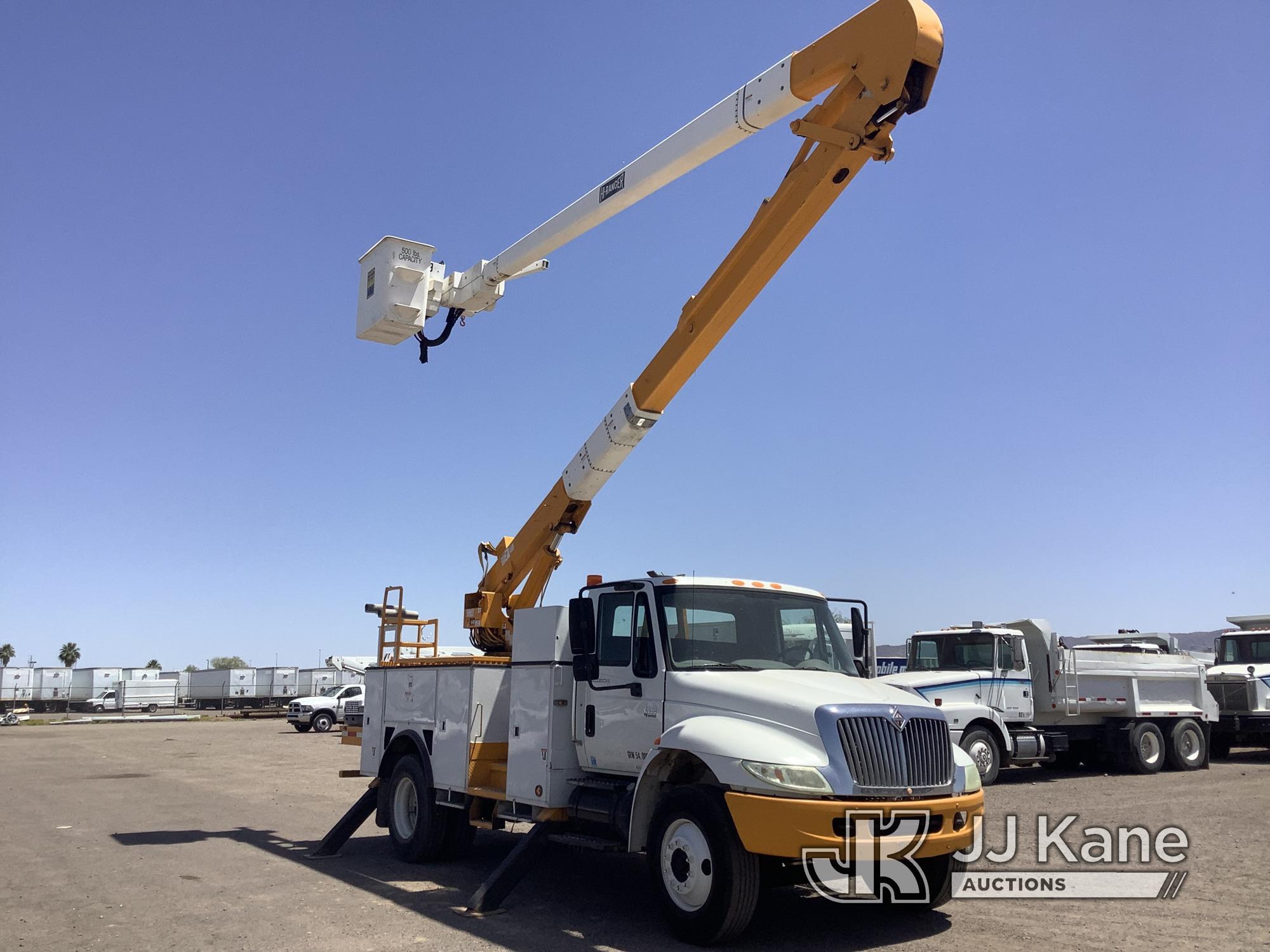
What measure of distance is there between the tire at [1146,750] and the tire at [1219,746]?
194 inches

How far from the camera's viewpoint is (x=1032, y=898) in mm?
8086

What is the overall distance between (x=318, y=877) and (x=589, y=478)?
5.14 m

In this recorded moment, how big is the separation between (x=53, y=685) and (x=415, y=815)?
56.2m

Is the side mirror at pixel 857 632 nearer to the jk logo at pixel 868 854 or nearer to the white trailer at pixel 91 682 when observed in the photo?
the jk logo at pixel 868 854

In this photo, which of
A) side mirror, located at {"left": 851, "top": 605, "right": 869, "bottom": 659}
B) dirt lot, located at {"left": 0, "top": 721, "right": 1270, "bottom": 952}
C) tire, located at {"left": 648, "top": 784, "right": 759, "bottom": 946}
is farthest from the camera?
side mirror, located at {"left": 851, "top": 605, "right": 869, "bottom": 659}

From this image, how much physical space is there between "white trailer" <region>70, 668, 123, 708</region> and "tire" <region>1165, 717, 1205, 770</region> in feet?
181

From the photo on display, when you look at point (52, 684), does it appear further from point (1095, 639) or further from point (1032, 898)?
point (1032, 898)

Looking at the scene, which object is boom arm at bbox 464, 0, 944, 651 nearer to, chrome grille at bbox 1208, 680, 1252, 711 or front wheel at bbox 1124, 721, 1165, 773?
front wheel at bbox 1124, 721, 1165, 773

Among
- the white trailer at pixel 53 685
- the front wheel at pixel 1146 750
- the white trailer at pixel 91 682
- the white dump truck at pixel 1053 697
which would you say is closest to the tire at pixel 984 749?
the white dump truck at pixel 1053 697

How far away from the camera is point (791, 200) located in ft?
29.7

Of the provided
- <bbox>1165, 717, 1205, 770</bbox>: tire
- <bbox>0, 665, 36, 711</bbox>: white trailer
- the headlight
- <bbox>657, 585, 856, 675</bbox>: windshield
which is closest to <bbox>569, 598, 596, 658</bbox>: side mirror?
<bbox>657, 585, 856, 675</bbox>: windshield

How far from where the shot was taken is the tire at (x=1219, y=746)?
23.4 metres

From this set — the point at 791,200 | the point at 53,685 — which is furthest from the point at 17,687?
the point at 791,200

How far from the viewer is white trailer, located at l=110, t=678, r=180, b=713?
177 ft
